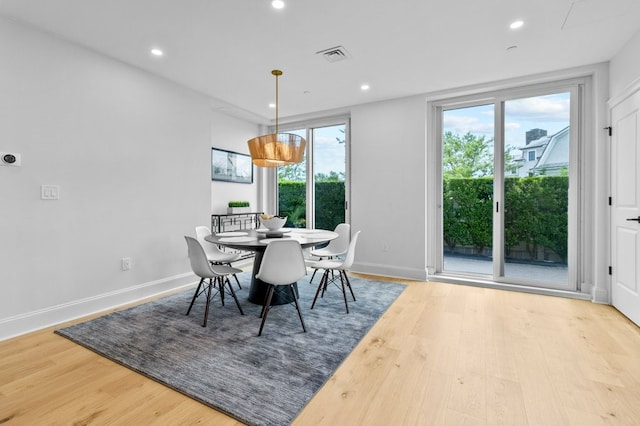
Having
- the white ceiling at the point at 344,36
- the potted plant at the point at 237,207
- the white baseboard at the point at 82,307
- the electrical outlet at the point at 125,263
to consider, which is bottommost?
the white baseboard at the point at 82,307

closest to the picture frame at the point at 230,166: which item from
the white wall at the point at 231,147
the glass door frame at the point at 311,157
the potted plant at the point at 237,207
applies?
the white wall at the point at 231,147

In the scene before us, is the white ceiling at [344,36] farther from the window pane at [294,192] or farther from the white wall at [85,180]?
the window pane at [294,192]

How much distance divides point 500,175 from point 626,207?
4.16ft

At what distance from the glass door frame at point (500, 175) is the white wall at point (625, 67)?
0.38 m

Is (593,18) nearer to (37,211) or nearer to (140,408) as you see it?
(140,408)

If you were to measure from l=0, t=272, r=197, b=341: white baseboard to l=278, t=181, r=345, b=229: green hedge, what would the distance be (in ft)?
7.41

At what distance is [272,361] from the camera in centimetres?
207

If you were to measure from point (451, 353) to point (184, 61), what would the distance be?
3.72 m

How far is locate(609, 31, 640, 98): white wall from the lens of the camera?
2664 millimetres

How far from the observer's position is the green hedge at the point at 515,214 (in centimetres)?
368

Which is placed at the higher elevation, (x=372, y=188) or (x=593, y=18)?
(x=593, y=18)

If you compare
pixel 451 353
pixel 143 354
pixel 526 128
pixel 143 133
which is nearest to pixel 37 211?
pixel 143 133

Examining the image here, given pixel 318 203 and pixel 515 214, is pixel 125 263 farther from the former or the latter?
pixel 515 214

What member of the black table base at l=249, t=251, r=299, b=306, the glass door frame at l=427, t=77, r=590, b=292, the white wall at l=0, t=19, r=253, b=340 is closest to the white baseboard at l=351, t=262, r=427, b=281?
the glass door frame at l=427, t=77, r=590, b=292
